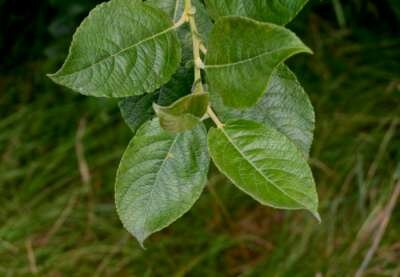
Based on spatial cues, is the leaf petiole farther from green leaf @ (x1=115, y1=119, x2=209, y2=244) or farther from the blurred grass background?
the blurred grass background

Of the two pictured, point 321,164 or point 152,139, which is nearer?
point 152,139

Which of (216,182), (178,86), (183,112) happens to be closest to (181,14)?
(178,86)

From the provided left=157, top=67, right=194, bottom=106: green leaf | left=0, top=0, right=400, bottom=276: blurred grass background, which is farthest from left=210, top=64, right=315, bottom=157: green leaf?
left=0, top=0, right=400, bottom=276: blurred grass background

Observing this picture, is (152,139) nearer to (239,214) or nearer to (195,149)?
(195,149)

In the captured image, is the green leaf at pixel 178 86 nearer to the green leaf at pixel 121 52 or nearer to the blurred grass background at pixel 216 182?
the green leaf at pixel 121 52

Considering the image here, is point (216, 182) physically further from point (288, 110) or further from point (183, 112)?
point (183, 112)

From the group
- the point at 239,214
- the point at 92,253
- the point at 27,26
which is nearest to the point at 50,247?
the point at 92,253
